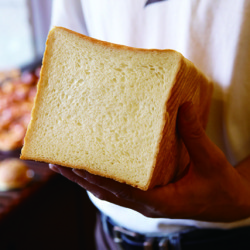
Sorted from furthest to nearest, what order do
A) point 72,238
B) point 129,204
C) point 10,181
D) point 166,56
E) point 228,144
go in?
point 72,238
point 10,181
point 228,144
point 129,204
point 166,56

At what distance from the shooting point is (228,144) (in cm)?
95

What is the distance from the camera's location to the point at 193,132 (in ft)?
2.16

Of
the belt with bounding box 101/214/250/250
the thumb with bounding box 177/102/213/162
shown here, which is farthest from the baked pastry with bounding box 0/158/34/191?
the thumb with bounding box 177/102/213/162

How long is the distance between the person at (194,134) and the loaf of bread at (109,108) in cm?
4

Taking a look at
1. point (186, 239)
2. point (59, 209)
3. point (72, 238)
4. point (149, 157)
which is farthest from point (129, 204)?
point (72, 238)

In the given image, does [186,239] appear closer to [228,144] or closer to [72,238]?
[228,144]

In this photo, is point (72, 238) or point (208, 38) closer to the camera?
point (208, 38)

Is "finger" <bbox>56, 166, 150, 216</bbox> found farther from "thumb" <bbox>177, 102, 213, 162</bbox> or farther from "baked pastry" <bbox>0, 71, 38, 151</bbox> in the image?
"baked pastry" <bbox>0, 71, 38, 151</bbox>

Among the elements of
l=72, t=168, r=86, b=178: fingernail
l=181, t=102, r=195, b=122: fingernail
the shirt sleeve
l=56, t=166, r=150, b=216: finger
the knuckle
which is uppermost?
the shirt sleeve

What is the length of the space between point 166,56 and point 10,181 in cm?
135

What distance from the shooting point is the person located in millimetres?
707

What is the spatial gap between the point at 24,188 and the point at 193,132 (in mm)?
1307

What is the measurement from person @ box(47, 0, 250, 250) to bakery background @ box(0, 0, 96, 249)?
74 centimetres

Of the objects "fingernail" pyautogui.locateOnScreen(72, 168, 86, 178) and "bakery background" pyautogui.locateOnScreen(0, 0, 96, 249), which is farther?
"bakery background" pyautogui.locateOnScreen(0, 0, 96, 249)
